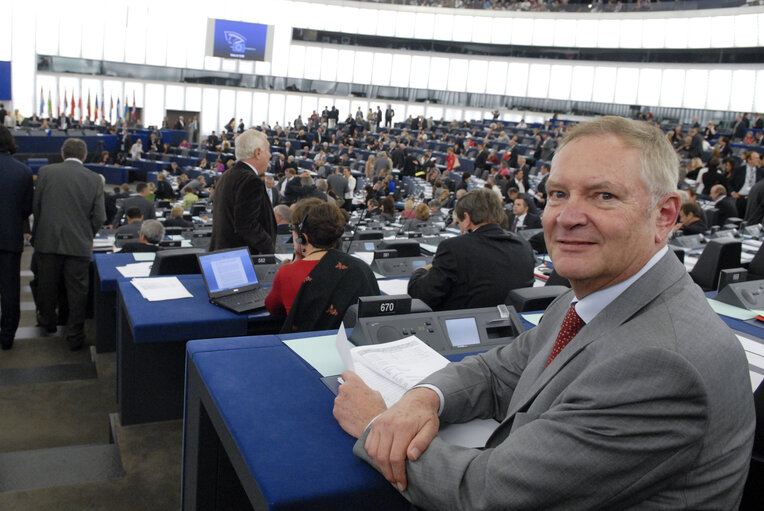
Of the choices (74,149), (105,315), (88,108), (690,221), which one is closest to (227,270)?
(105,315)

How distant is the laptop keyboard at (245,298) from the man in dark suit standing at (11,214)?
2038 millimetres

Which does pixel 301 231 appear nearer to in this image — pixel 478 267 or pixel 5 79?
pixel 478 267

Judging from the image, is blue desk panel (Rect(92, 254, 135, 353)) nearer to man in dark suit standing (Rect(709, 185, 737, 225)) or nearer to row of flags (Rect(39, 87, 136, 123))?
man in dark suit standing (Rect(709, 185, 737, 225))

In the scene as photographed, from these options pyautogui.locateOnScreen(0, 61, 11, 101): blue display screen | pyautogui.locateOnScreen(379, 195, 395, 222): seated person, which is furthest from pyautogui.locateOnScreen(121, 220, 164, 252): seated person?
pyautogui.locateOnScreen(0, 61, 11, 101): blue display screen

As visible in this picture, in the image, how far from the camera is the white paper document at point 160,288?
284 centimetres

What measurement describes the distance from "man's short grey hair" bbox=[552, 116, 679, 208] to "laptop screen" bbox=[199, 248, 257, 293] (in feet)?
7.20

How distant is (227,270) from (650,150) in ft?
7.69

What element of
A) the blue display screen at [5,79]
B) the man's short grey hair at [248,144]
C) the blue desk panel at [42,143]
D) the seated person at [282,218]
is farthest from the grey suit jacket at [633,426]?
the blue display screen at [5,79]

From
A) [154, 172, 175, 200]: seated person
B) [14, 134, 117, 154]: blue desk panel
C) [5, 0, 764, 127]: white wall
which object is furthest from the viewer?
[5, 0, 764, 127]: white wall

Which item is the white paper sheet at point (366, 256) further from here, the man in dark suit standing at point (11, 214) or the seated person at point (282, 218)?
the man in dark suit standing at point (11, 214)

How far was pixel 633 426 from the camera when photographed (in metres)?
0.93

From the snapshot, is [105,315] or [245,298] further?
[105,315]

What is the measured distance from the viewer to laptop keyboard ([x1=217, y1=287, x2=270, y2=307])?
9.53 feet

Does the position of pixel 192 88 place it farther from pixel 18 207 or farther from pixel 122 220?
pixel 18 207
